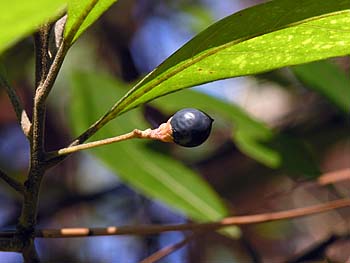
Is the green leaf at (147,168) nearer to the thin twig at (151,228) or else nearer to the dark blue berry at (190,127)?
the thin twig at (151,228)

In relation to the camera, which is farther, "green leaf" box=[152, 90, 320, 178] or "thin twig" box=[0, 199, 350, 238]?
"green leaf" box=[152, 90, 320, 178]

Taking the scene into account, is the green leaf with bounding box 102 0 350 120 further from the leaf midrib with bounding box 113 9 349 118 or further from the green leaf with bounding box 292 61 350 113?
the green leaf with bounding box 292 61 350 113

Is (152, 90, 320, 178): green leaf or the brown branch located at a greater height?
(152, 90, 320, 178): green leaf

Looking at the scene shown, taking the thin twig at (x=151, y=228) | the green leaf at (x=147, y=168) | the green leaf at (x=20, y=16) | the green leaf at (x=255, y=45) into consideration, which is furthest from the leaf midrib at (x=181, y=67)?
the green leaf at (x=147, y=168)

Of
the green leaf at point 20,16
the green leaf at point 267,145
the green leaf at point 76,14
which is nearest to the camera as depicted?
the green leaf at point 20,16

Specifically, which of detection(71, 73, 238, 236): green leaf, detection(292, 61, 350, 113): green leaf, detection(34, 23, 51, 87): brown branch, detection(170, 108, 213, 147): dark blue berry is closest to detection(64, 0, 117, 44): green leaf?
detection(34, 23, 51, 87): brown branch

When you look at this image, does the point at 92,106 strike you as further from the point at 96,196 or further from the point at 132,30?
the point at 132,30

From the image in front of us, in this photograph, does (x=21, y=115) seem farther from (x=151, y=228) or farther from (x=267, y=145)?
(x=267, y=145)
